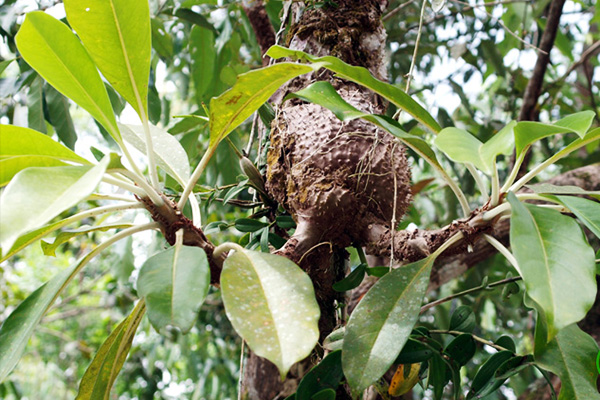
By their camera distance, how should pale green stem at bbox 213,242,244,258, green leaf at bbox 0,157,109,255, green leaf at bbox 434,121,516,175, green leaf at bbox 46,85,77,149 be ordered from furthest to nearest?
1. green leaf at bbox 46,85,77,149
2. pale green stem at bbox 213,242,244,258
3. green leaf at bbox 434,121,516,175
4. green leaf at bbox 0,157,109,255

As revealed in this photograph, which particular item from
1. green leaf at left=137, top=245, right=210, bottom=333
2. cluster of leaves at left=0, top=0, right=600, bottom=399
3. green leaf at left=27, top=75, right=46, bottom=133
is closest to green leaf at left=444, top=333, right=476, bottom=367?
cluster of leaves at left=0, top=0, right=600, bottom=399

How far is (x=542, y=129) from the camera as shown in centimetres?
62

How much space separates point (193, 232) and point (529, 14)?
1603 mm

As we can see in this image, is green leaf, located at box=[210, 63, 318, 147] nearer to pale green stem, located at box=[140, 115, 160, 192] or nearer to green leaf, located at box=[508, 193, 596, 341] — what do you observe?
pale green stem, located at box=[140, 115, 160, 192]

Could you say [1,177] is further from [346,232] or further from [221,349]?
[221,349]

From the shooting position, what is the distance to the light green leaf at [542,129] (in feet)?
2.01

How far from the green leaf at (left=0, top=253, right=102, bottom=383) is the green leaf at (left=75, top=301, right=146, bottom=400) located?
0.38 feet

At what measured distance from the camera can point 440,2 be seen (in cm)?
107

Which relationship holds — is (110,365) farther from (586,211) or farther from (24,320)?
(586,211)

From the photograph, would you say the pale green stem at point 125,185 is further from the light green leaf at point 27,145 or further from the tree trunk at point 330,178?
the tree trunk at point 330,178

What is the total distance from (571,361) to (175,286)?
19.9 inches

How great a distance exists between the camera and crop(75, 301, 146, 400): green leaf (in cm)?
76

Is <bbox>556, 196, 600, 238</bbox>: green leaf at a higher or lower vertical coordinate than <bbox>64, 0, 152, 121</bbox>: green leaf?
lower

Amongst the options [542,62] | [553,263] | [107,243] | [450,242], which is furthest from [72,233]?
[542,62]
